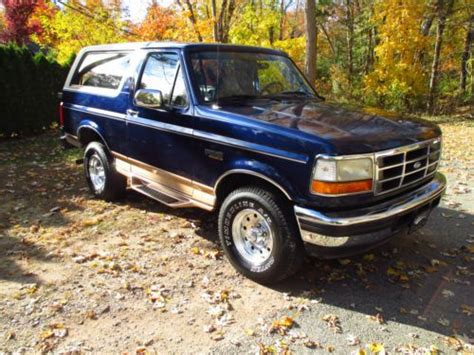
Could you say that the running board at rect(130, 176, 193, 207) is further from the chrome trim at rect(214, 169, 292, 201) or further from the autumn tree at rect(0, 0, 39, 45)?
the autumn tree at rect(0, 0, 39, 45)

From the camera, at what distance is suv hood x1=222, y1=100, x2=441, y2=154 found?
3168 millimetres

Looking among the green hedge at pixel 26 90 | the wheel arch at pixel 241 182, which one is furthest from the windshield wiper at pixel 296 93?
the green hedge at pixel 26 90

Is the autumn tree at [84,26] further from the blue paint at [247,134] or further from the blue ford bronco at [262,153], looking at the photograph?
the blue paint at [247,134]

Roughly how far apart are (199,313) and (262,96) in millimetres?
2257

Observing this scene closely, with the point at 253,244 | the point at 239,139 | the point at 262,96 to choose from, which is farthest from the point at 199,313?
the point at 262,96

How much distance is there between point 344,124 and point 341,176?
2.00 ft

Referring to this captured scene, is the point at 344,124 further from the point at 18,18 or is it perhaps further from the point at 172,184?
the point at 18,18

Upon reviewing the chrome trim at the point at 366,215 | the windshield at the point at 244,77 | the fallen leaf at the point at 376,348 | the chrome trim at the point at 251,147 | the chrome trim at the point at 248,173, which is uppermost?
the windshield at the point at 244,77

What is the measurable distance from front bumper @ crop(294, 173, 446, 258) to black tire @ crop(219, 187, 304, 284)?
16 cm

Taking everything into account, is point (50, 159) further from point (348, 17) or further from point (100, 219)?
point (348, 17)

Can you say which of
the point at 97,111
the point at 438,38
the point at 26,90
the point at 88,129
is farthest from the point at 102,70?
the point at 438,38

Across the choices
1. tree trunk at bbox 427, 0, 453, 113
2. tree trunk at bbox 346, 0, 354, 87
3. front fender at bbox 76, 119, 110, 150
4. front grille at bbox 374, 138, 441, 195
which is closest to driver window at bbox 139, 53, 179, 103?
front fender at bbox 76, 119, 110, 150

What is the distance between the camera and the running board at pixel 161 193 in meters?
4.40

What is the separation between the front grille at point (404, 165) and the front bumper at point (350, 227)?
6.4 inches
